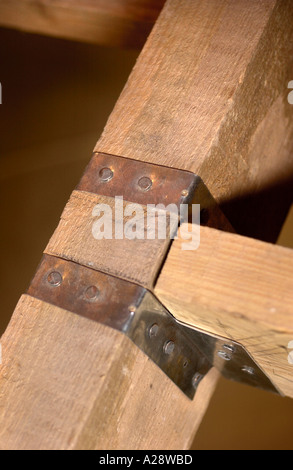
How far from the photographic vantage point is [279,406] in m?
1.79

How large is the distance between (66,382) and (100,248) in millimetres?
151

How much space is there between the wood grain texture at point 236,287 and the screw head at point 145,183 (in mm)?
80

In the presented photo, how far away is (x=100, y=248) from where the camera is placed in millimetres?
555

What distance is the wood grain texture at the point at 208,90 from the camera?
1.92 feet

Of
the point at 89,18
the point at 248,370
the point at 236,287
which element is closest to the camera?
the point at 236,287

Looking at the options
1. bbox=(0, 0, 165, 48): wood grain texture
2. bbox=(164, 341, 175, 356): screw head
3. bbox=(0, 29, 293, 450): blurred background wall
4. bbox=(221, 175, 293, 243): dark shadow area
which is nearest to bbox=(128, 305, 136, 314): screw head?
bbox=(164, 341, 175, 356): screw head

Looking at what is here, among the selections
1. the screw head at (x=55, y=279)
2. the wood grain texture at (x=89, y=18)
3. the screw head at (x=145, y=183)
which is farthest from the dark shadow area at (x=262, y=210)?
the wood grain texture at (x=89, y=18)

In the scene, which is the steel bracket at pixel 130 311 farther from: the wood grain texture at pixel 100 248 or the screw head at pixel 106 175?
the screw head at pixel 106 175

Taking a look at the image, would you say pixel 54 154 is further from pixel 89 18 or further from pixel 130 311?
pixel 130 311

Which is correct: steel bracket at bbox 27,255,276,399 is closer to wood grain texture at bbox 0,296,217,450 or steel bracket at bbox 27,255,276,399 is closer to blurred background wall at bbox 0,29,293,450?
wood grain texture at bbox 0,296,217,450

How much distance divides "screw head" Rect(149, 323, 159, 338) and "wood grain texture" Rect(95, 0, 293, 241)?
0.18 meters

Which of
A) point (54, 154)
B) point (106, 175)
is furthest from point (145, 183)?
point (54, 154)
